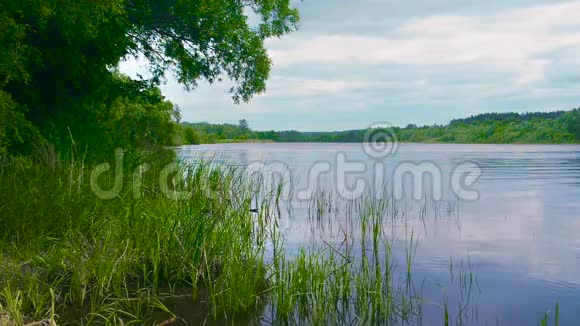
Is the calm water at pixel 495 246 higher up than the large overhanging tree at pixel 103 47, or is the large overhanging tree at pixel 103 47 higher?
the large overhanging tree at pixel 103 47

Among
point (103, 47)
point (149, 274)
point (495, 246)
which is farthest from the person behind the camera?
point (103, 47)

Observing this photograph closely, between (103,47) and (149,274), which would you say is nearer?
(149,274)

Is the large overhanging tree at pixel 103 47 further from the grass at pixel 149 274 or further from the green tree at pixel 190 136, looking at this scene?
the green tree at pixel 190 136

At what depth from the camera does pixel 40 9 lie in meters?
6.51

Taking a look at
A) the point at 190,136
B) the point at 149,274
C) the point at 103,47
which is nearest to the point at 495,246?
the point at 149,274

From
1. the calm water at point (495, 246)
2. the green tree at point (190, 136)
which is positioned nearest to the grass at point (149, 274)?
the calm water at point (495, 246)

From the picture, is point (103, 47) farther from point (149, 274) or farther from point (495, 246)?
point (495, 246)

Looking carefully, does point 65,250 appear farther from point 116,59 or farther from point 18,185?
point 116,59

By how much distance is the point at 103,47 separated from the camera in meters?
11.5

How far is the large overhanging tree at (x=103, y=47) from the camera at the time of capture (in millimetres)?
7297

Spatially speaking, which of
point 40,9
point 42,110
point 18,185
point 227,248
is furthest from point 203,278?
point 42,110

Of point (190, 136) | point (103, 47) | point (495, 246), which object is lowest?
point (495, 246)

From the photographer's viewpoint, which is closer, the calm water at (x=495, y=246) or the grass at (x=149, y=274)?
the grass at (x=149, y=274)

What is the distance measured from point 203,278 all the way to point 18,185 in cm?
317
